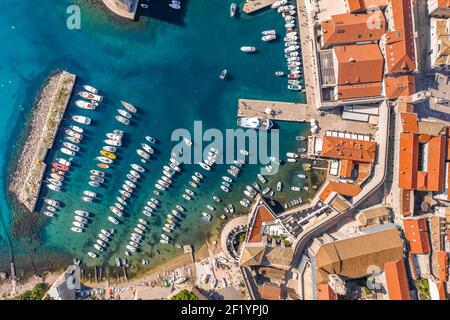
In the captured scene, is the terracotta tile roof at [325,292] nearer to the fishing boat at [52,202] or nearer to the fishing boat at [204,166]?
the fishing boat at [204,166]

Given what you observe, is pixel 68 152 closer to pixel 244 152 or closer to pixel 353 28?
pixel 244 152

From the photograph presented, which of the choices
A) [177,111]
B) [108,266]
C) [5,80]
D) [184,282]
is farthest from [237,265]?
[5,80]

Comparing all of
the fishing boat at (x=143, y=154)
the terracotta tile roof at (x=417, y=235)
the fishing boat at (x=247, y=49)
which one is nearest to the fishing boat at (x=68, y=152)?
the fishing boat at (x=143, y=154)

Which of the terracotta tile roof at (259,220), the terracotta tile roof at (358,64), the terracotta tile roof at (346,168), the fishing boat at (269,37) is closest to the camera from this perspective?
the terracotta tile roof at (358,64)

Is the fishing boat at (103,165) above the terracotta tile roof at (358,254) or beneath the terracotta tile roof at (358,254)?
above

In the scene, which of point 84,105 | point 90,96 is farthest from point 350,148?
point 84,105

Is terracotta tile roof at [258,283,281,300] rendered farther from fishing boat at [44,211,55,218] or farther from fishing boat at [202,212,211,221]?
fishing boat at [44,211,55,218]
